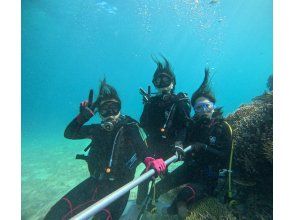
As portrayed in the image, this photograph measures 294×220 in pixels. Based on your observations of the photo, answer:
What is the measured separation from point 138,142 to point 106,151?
1.69 feet

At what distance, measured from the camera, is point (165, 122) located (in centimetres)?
467

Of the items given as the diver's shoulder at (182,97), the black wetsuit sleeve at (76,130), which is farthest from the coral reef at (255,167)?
the black wetsuit sleeve at (76,130)

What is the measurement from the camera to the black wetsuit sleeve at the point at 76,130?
402 cm

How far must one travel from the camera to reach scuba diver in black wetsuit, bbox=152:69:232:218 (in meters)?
4.16

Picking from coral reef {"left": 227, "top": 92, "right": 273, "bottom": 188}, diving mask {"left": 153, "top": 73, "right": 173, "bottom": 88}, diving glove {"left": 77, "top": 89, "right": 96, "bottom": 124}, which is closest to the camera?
diving glove {"left": 77, "top": 89, "right": 96, "bottom": 124}

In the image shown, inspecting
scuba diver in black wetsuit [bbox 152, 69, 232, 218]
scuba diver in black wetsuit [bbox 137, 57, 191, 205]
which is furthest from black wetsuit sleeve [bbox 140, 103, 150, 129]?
scuba diver in black wetsuit [bbox 152, 69, 232, 218]

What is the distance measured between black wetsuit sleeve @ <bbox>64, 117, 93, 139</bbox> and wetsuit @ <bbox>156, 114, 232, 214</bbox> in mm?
1402

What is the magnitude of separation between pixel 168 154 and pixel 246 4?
16700 millimetres

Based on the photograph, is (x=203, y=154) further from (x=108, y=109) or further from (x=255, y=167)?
(x=108, y=109)

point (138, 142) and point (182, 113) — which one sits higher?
point (182, 113)

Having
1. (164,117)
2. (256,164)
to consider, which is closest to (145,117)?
(164,117)

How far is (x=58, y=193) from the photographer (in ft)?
24.6

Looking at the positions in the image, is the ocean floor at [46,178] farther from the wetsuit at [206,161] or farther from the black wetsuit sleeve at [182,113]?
the black wetsuit sleeve at [182,113]

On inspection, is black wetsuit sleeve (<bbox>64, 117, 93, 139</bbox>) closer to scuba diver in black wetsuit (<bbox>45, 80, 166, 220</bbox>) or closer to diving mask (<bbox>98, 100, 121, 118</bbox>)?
scuba diver in black wetsuit (<bbox>45, 80, 166, 220</bbox>)
